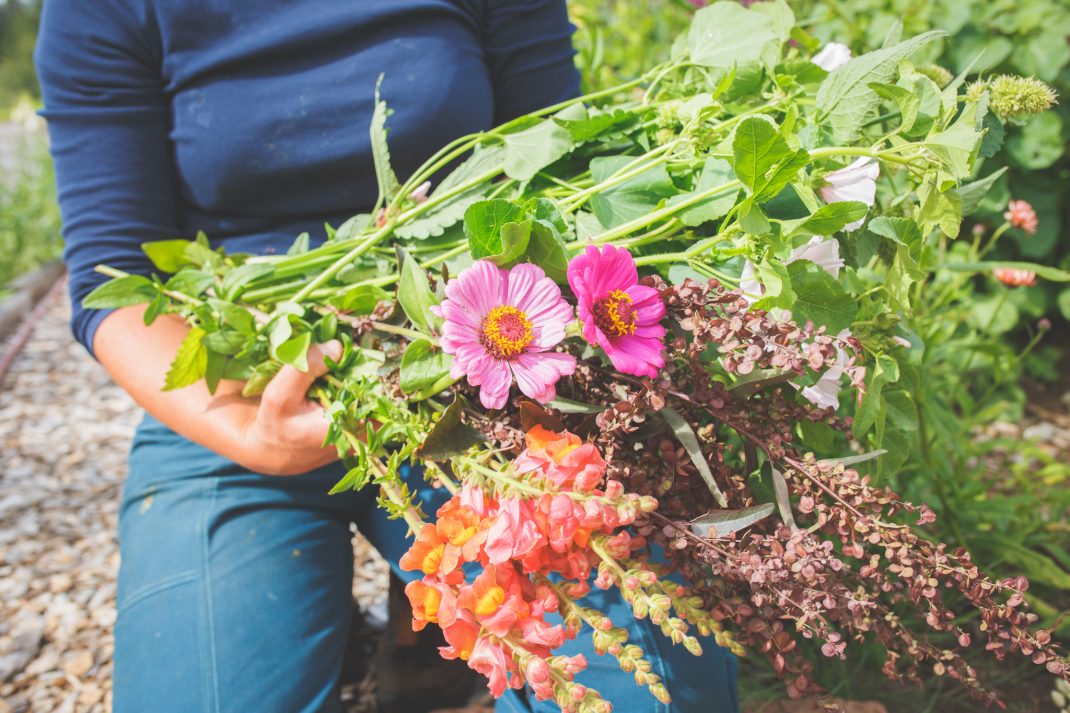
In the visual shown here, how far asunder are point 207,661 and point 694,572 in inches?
24.7

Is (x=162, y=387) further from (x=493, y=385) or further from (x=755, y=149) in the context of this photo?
(x=755, y=149)

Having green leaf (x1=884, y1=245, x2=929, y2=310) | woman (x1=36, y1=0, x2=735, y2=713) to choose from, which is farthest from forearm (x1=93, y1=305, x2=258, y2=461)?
green leaf (x1=884, y1=245, x2=929, y2=310)

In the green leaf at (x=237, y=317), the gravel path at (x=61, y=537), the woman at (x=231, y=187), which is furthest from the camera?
the gravel path at (x=61, y=537)

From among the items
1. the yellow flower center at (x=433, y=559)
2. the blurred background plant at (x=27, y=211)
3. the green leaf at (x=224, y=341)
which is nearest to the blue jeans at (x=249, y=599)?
the green leaf at (x=224, y=341)

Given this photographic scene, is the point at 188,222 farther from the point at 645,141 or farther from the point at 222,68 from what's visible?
the point at 645,141

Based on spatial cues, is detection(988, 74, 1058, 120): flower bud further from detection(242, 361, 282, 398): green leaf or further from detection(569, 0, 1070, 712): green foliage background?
detection(242, 361, 282, 398): green leaf

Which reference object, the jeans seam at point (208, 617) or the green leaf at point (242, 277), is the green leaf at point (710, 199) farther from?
the jeans seam at point (208, 617)

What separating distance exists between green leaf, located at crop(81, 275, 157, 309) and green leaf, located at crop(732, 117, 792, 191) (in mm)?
803

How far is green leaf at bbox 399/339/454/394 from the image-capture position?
818 mm

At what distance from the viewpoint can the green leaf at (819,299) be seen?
0.77 m

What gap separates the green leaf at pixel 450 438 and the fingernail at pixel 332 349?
22 centimetres

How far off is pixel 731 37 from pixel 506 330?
0.52m

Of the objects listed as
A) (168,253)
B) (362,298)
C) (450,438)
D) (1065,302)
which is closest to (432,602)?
(450,438)

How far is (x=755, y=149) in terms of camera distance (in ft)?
2.26
